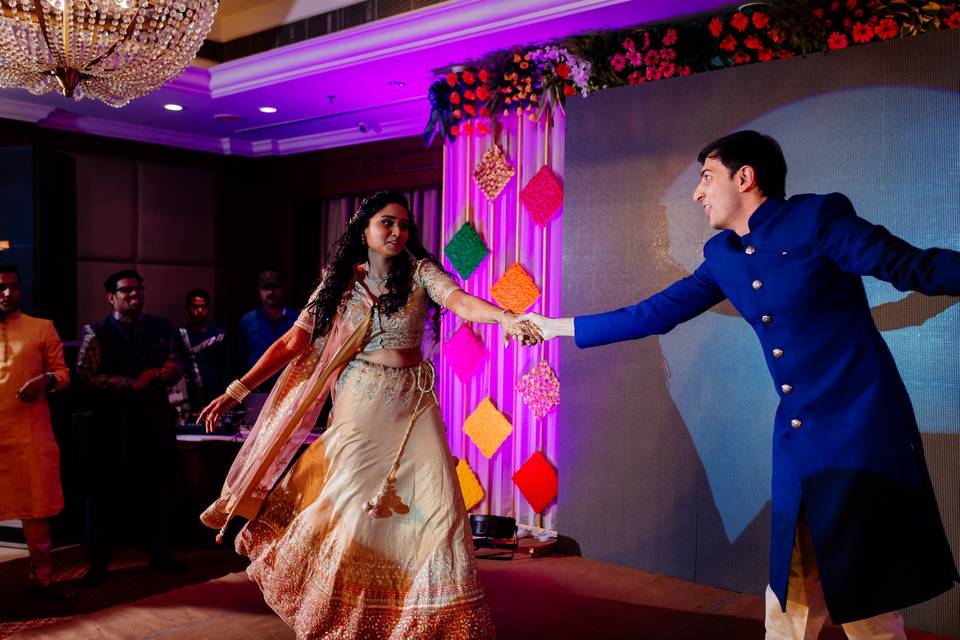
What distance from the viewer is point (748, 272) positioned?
2.40 meters

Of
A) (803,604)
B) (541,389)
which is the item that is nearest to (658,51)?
(541,389)

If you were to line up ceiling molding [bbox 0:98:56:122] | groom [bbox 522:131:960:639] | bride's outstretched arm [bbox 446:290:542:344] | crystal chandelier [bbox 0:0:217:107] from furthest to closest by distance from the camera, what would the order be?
1. ceiling molding [bbox 0:98:56:122]
2. crystal chandelier [bbox 0:0:217:107]
3. bride's outstretched arm [bbox 446:290:542:344]
4. groom [bbox 522:131:960:639]

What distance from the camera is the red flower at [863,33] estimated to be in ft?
12.7

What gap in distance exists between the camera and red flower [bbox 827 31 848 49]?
393cm

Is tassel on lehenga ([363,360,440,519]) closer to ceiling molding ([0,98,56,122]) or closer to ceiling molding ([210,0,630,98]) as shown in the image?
ceiling molding ([210,0,630,98])

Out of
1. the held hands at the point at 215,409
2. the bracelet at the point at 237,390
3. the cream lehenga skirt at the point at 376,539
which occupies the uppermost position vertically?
the bracelet at the point at 237,390

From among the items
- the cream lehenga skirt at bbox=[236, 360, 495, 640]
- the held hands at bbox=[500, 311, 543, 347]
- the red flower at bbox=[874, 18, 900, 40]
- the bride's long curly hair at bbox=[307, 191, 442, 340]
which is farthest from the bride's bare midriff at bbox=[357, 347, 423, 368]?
the red flower at bbox=[874, 18, 900, 40]

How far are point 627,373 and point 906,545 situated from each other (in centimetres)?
251

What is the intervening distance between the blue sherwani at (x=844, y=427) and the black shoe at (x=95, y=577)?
370 centimetres

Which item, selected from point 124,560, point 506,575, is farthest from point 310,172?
point 506,575

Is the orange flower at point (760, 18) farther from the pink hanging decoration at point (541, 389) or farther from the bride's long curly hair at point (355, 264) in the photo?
the pink hanging decoration at point (541, 389)

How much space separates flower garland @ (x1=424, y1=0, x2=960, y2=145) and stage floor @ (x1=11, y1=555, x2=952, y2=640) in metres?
2.67

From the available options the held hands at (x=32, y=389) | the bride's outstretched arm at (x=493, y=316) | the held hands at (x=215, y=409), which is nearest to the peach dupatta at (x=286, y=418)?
the held hands at (x=215, y=409)

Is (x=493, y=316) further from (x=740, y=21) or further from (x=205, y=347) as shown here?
(x=205, y=347)
